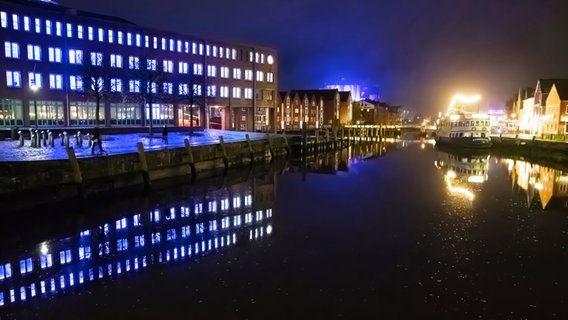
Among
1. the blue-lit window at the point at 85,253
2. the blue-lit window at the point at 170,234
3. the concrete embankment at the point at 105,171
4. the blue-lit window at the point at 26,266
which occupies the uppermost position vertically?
the concrete embankment at the point at 105,171

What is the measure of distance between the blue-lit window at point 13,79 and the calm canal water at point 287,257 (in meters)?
36.2

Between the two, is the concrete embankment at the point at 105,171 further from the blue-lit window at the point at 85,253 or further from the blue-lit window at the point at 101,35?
the blue-lit window at the point at 101,35

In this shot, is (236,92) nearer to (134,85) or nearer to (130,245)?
(134,85)

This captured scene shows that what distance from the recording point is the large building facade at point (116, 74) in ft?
166

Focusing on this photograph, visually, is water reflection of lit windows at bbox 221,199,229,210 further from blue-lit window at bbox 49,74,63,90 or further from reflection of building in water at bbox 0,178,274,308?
blue-lit window at bbox 49,74,63,90

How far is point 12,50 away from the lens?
50344mm

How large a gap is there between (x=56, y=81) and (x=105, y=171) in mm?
37318

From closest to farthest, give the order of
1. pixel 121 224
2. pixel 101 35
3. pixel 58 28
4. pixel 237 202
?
pixel 121 224 → pixel 237 202 → pixel 58 28 → pixel 101 35

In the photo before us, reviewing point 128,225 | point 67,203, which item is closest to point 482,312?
point 128,225

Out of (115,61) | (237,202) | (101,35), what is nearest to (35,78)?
(101,35)

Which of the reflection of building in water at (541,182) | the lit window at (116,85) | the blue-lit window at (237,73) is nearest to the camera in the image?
the reflection of building in water at (541,182)

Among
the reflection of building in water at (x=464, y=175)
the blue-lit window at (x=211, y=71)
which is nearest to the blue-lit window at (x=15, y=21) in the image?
the blue-lit window at (x=211, y=71)

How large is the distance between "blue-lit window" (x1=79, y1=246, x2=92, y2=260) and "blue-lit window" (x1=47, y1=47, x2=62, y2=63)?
151 feet

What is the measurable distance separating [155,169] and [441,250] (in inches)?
715
